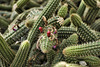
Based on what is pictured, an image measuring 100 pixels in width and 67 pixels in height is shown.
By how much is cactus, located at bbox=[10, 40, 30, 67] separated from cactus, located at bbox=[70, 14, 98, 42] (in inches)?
33.5

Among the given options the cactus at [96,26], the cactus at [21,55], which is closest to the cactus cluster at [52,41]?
the cactus at [21,55]

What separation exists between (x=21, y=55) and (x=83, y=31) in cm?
107

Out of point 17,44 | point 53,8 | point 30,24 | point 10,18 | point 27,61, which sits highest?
point 10,18

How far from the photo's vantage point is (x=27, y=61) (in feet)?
7.26

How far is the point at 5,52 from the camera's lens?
2.15 metres

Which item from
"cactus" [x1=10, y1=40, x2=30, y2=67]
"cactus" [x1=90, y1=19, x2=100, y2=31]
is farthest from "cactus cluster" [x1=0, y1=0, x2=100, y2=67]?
"cactus" [x1=90, y1=19, x2=100, y2=31]

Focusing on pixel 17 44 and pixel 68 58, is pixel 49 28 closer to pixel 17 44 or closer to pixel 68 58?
pixel 68 58

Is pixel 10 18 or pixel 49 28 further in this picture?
pixel 10 18

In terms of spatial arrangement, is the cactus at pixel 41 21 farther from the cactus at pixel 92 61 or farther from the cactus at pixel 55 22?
the cactus at pixel 92 61

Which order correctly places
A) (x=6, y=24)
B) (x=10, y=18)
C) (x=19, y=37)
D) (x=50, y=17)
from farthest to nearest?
(x=10, y=18), (x=6, y=24), (x=19, y=37), (x=50, y=17)

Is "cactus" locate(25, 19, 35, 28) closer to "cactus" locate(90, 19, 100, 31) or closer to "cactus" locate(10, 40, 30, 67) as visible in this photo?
"cactus" locate(10, 40, 30, 67)

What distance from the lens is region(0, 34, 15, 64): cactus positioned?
82.7 inches

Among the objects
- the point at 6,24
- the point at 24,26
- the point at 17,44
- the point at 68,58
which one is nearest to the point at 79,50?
the point at 68,58

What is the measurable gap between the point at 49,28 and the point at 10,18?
146 cm
